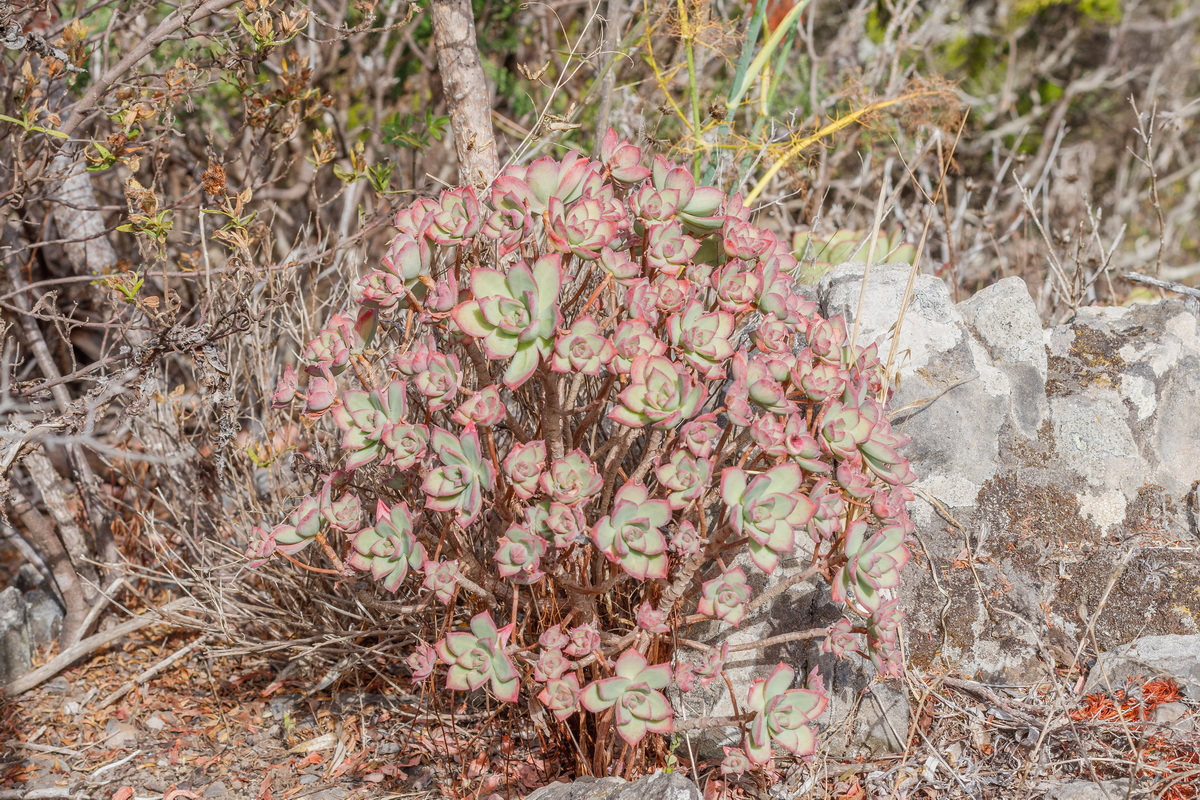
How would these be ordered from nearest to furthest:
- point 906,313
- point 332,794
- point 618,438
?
point 618,438 → point 332,794 → point 906,313

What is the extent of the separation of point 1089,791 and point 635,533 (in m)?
1.14

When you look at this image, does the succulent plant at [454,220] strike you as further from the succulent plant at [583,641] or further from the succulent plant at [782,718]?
the succulent plant at [782,718]

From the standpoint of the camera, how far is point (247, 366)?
266cm

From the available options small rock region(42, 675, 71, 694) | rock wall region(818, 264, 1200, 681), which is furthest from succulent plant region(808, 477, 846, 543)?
small rock region(42, 675, 71, 694)

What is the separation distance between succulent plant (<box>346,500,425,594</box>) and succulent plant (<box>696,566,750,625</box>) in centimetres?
52

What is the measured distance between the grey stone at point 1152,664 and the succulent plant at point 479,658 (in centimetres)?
134

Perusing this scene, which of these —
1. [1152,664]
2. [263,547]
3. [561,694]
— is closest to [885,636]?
[561,694]

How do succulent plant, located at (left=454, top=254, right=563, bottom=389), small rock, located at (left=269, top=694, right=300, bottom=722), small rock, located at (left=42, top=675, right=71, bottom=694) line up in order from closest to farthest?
succulent plant, located at (left=454, top=254, right=563, bottom=389) → small rock, located at (left=269, top=694, right=300, bottom=722) → small rock, located at (left=42, top=675, right=71, bottom=694)

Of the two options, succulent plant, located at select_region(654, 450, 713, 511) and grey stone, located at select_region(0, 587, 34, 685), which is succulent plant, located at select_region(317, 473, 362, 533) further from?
grey stone, located at select_region(0, 587, 34, 685)

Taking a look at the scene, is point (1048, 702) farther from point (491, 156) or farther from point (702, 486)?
point (491, 156)

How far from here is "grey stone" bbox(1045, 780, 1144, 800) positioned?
5.98 feet

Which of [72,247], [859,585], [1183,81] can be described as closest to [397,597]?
[859,585]

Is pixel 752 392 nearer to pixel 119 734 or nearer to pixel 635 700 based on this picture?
pixel 635 700

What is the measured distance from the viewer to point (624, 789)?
1.70 metres
